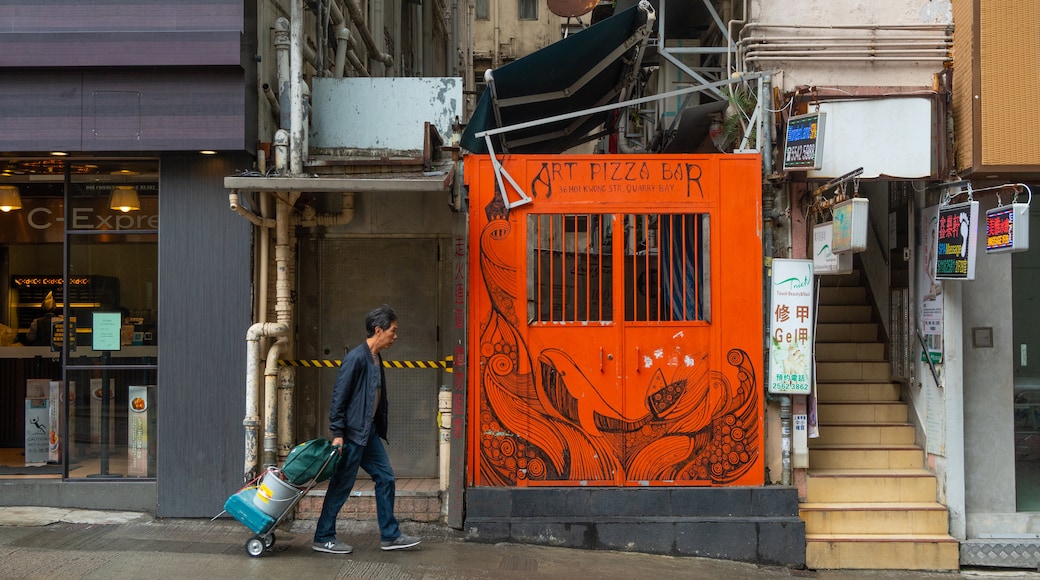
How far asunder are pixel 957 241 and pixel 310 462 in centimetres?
566

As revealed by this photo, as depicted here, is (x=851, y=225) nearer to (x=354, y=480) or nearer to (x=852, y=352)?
(x=852, y=352)

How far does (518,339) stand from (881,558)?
147 inches

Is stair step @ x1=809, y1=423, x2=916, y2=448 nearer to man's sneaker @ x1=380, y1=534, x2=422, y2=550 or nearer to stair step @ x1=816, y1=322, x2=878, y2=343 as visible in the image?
stair step @ x1=816, y1=322, x2=878, y2=343

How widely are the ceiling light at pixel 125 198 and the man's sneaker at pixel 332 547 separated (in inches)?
152

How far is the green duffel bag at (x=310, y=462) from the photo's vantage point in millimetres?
6523

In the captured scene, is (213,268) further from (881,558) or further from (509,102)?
(881,558)

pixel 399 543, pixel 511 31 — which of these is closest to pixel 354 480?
pixel 399 543

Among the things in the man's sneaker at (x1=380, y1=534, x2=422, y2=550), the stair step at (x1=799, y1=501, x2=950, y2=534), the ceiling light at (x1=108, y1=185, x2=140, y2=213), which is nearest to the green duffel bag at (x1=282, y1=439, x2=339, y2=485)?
the man's sneaker at (x1=380, y1=534, x2=422, y2=550)

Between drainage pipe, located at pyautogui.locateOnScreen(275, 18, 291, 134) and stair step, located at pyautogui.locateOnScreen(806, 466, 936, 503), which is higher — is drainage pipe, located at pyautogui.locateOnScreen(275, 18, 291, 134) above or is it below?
above

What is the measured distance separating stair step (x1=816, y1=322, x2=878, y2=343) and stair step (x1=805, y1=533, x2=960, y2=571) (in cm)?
267

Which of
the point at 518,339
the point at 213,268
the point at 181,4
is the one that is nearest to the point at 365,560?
Answer: the point at 518,339

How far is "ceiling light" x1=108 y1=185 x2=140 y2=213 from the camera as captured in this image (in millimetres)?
8305

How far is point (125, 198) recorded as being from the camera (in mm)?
8320

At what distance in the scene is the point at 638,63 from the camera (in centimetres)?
911
